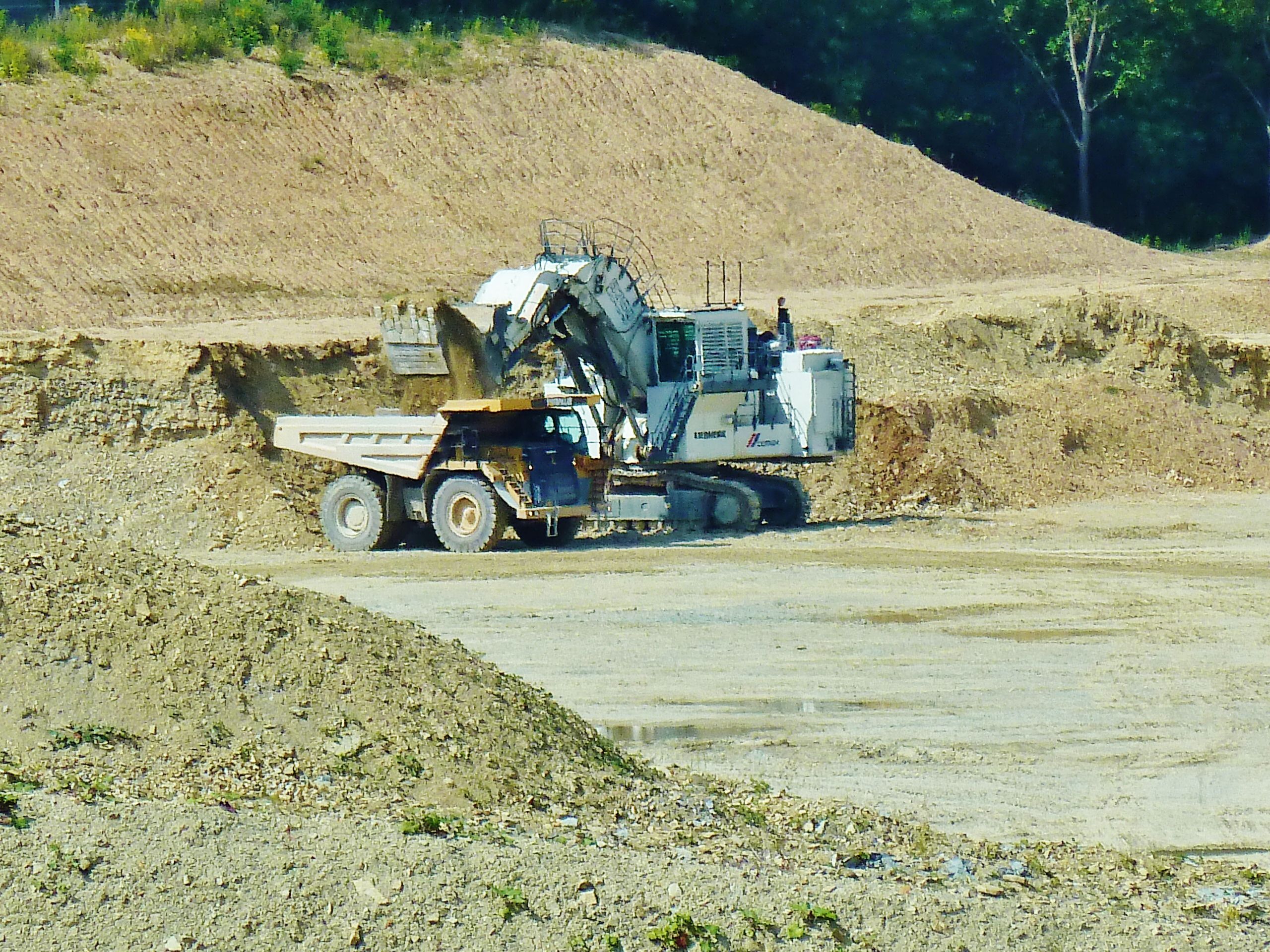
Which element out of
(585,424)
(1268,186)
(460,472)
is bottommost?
(460,472)

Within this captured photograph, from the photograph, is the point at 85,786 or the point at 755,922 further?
the point at 85,786

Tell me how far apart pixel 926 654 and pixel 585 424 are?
7.62 metres

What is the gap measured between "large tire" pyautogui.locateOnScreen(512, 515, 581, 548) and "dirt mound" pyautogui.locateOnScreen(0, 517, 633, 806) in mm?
10346

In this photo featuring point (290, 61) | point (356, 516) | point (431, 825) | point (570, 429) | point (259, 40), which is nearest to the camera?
point (431, 825)

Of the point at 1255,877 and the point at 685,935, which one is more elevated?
the point at 685,935

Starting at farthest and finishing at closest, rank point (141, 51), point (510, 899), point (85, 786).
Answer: point (141, 51) → point (85, 786) → point (510, 899)

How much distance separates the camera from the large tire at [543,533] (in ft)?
69.8

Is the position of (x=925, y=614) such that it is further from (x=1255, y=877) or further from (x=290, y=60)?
(x=290, y=60)

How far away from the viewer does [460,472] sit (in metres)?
20.1

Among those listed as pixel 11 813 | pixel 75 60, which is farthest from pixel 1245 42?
pixel 11 813

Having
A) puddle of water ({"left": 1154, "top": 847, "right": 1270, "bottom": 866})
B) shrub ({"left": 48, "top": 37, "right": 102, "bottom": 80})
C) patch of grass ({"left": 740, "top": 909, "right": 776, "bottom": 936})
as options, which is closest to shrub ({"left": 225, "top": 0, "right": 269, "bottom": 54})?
shrub ({"left": 48, "top": 37, "right": 102, "bottom": 80})

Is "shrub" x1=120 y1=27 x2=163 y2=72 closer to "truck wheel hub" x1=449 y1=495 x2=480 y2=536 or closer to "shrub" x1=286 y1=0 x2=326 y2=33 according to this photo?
"shrub" x1=286 y1=0 x2=326 y2=33

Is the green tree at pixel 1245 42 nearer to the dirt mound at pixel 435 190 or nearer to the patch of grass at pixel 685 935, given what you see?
the dirt mound at pixel 435 190

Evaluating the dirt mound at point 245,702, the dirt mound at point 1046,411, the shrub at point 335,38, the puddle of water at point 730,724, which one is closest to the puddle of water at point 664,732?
the puddle of water at point 730,724
